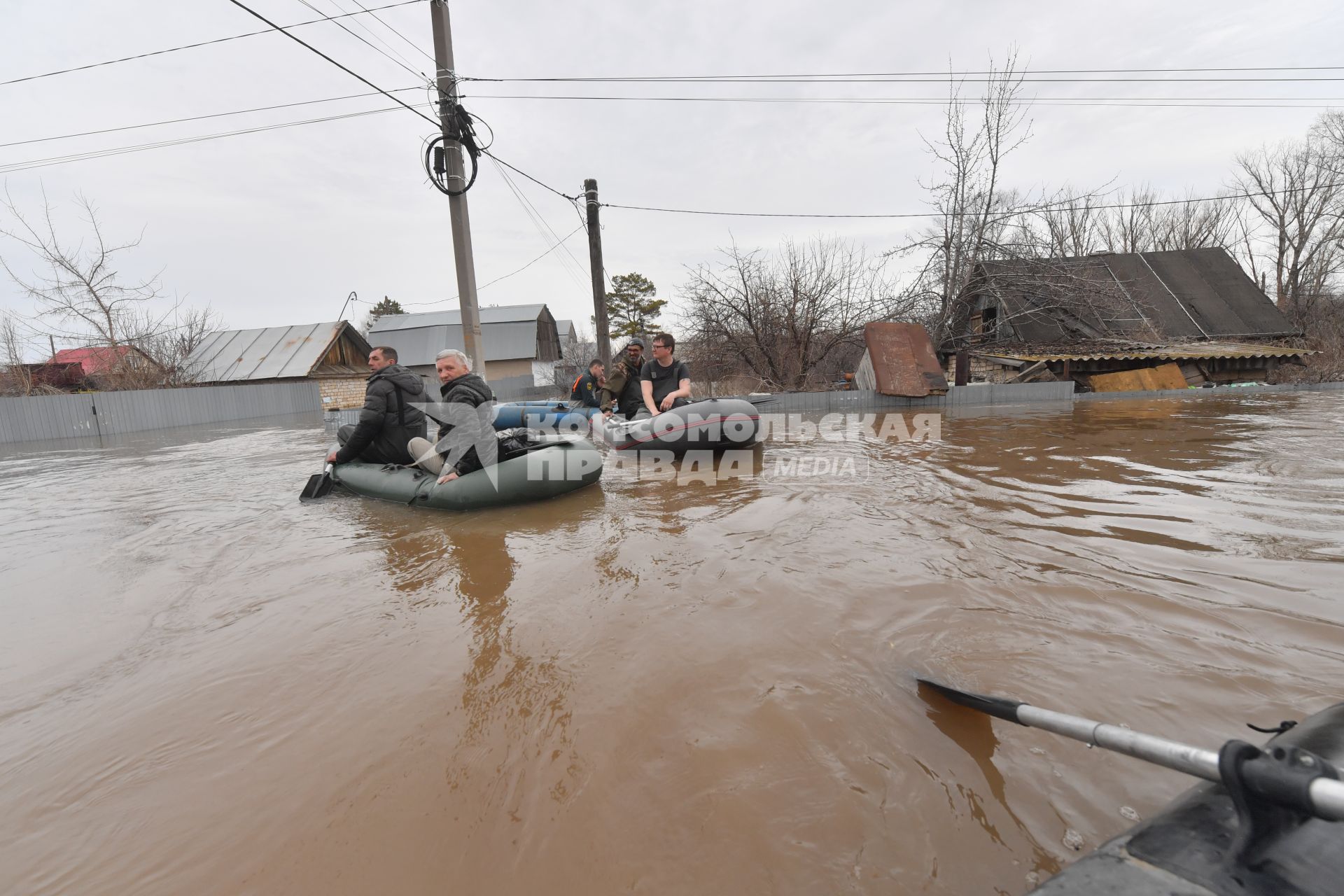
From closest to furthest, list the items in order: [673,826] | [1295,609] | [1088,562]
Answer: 1. [673,826]
2. [1295,609]
3. [1088,562]

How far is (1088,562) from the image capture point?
2971 millimetres

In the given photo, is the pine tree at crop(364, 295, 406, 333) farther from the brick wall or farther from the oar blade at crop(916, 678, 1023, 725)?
the oar blade at crop(916, 678, 1023, 725)

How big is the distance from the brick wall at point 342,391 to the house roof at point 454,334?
6190 mm

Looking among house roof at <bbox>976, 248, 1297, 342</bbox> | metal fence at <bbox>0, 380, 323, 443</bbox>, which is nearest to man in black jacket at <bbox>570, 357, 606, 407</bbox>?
house roof at <bbox>976, 248, 1297, 342</bbox>

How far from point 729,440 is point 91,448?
13.0m

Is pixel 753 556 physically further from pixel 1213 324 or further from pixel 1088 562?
pixel 1213 324

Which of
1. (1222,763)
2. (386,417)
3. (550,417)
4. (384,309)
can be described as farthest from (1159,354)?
(384,309)

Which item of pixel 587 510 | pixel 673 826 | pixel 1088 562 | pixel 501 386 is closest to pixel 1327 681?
pixel 1088 562

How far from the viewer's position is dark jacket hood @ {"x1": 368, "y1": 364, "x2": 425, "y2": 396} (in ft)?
16.2

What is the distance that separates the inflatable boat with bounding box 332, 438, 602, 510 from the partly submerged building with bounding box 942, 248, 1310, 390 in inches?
407

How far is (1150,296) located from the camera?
1803cm

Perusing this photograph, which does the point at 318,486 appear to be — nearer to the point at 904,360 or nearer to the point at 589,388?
the point at 589,388

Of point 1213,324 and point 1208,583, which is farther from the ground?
point 1213,324

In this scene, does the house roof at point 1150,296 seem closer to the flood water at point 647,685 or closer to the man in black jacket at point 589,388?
the man in black jacket at point 589,388
